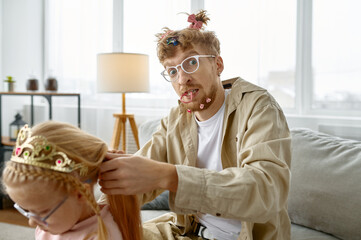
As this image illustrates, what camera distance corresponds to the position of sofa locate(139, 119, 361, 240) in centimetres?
167

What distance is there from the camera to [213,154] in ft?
4.95

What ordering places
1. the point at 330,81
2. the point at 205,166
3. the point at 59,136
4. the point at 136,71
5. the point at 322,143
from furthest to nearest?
the point at 136,71 < the point at 330,81 < the point at 322,143 < the point at 205,166 < the point at 59,136

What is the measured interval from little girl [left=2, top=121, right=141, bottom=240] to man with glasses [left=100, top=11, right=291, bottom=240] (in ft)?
0.21

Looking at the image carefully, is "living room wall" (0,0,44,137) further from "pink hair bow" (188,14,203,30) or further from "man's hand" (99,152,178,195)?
"man's hand" (99,152,178,195)

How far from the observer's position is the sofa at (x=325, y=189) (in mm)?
1673

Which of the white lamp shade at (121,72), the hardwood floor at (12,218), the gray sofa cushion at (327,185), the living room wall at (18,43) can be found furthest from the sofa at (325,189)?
the living room wall at (18,43)

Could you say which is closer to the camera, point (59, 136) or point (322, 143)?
point (59, 136)

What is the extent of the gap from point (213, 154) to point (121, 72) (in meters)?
1.66

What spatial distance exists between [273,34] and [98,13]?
7.00ft

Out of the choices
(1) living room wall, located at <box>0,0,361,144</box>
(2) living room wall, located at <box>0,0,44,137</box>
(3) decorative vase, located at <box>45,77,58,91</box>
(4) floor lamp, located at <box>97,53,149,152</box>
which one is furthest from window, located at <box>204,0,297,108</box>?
(2) living room wall, located at <box>0,0,44,137</box>

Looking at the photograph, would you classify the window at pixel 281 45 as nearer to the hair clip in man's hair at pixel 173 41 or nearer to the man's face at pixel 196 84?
the man's face at pixel 196 84

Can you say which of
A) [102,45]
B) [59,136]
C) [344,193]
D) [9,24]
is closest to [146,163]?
[59,136]

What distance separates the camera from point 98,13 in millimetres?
4004

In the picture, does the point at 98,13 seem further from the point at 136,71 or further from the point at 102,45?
the point at 136,71
